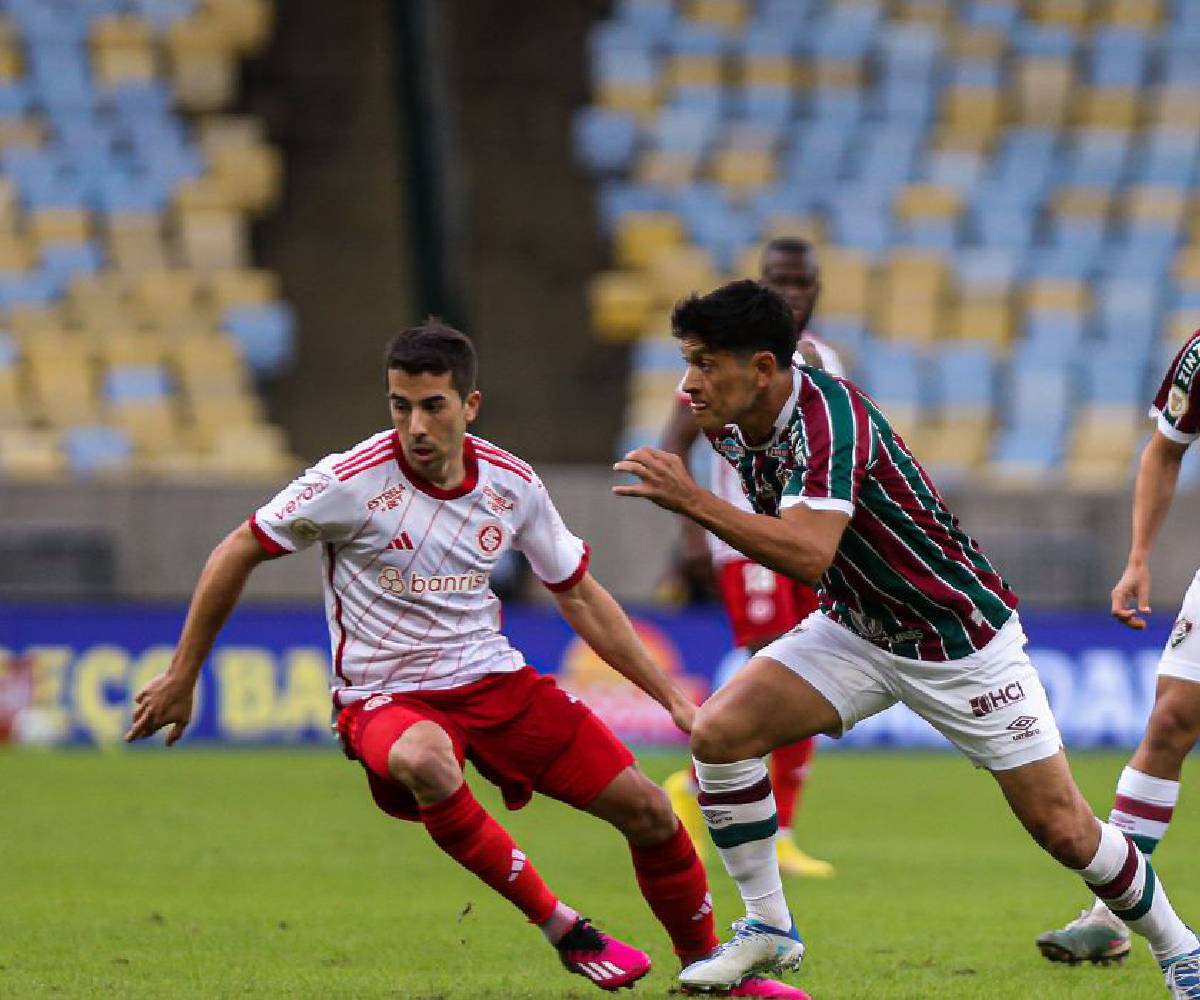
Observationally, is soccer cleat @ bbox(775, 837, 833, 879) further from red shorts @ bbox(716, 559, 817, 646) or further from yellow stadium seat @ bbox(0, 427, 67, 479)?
yellow stadium seat @ bbox(0, 427, 67, 479)

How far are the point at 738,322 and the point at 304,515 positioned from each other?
1.31 meters

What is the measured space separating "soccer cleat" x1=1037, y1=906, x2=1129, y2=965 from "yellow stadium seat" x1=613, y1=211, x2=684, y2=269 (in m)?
13.0

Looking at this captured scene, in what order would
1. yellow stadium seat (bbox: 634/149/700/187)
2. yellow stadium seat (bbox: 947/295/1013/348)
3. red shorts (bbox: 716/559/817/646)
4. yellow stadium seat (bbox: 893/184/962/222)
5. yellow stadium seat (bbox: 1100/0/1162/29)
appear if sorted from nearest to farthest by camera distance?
red shorts (bbox: 716/559/817/646) → yellow stadium seat (bbox: 947/295/1013/348) → yellow stadium seat (bbox: 893/184/962/222) → yellow stadium seat (bbox: 634/149/700/187) → yellow stadium seat (bbox: 1100/0/1162/29)

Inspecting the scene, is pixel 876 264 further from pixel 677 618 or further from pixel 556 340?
pixel 677 618

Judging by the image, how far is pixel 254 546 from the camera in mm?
5891

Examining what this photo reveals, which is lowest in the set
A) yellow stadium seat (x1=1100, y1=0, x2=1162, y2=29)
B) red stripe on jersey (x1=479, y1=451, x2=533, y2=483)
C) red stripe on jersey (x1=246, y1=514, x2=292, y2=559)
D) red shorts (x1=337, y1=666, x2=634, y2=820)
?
red shorts (x1=337, y1=666, x2=634, y2=820)

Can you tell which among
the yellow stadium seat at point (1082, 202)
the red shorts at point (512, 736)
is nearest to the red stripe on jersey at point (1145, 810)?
the red shorts at point (512, 736)

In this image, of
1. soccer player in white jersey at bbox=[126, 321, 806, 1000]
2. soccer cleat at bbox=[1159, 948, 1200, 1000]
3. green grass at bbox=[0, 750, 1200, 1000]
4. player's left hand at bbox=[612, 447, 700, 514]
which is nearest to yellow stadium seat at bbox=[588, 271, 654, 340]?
green grass at bbox=[0, 750, 1200, 1000]

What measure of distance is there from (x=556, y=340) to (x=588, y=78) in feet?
9.40

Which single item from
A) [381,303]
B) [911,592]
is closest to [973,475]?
[381,303]

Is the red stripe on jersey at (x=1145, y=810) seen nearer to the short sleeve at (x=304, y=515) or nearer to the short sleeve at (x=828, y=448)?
the short sleeve at (x=828, y=448)

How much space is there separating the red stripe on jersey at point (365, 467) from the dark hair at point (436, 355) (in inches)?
10.1

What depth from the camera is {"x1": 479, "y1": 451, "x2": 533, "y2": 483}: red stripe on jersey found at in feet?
20.5

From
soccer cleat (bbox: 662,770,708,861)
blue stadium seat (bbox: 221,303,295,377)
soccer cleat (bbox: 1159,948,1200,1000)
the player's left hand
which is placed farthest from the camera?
blue stadium seat (bbox: 221,303,295,377)
